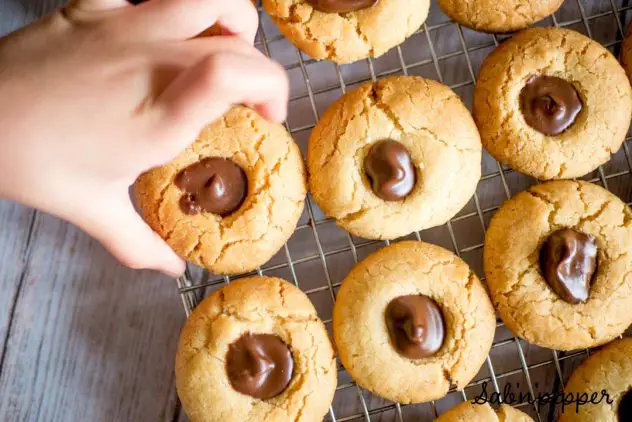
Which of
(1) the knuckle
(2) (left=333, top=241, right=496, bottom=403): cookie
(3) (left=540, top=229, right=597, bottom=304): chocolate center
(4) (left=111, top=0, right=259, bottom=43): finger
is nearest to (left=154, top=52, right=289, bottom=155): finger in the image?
(1) the knuckle

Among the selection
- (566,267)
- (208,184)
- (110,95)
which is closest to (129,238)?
(208,184)

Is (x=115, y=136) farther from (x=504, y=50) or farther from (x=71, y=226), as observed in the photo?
(x=504, y=50)

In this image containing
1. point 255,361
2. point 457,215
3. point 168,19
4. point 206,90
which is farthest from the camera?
point 457,215

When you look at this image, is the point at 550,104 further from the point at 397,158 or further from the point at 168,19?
the point at 168,19

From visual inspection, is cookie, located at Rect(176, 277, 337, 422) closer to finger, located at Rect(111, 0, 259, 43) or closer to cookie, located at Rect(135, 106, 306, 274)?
cookie, located at Rect(135, 106, 306, 274)

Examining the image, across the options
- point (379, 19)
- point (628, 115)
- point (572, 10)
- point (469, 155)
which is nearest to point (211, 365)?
point (469, 155)

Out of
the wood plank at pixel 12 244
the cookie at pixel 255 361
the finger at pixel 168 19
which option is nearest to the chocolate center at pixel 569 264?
the cookie at pixel 255 361
